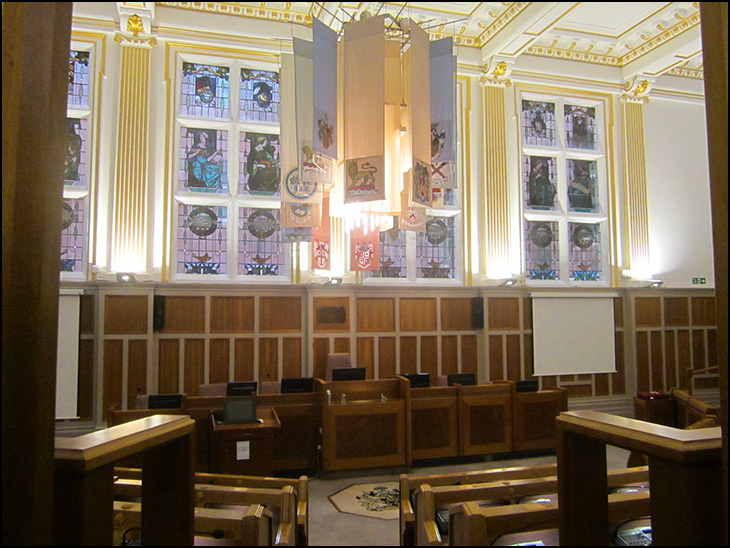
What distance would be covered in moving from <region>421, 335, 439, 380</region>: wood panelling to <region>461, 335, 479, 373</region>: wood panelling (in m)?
0.50

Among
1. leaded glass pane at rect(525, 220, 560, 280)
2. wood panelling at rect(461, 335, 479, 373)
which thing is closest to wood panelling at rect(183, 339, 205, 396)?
wood panelling at rect(461, 335, 479, 373)

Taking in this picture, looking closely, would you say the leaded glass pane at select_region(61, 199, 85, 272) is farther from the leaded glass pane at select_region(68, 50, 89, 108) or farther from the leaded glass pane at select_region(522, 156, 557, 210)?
the leaded glass pane at select_region(522, 156, 557, 210)

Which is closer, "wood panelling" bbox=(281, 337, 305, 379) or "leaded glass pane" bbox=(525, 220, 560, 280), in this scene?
"wood panelling" bbox=(281, 337, 305, 379)

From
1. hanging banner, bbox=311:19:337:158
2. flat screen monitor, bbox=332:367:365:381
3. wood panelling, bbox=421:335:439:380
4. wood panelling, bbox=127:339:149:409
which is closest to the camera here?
hanging banner, bbox=311:19:337:158

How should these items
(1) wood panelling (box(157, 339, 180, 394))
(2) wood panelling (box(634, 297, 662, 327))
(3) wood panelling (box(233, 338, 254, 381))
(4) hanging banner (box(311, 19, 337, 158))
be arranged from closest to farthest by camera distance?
(4) hanging banner (box(311, 19, 337, 158)) < (1) wood panelling (box(157, 339, 180, 394)) < (3) wood panelling (box(233, 338, 254, 381)) < (2) wood panelling (box(634, 297, 662, 327))

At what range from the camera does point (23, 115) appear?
1.01 meters

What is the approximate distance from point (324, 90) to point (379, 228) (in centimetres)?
188

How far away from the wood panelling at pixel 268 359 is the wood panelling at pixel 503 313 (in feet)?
12.5

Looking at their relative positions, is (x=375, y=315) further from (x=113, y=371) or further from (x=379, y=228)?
(x=113, y=371)

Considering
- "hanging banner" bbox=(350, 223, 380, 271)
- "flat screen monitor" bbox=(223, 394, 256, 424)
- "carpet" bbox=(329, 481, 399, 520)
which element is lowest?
"carpet" bbox=(329, 481, 399, 520)

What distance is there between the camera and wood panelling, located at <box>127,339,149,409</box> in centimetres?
816

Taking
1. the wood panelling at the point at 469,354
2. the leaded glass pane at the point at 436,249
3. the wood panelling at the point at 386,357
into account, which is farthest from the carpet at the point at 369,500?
the leaded glass pane at the point at 436,249

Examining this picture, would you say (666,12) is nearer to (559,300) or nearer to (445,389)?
(559,300)

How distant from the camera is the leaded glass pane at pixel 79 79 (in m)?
8.79
